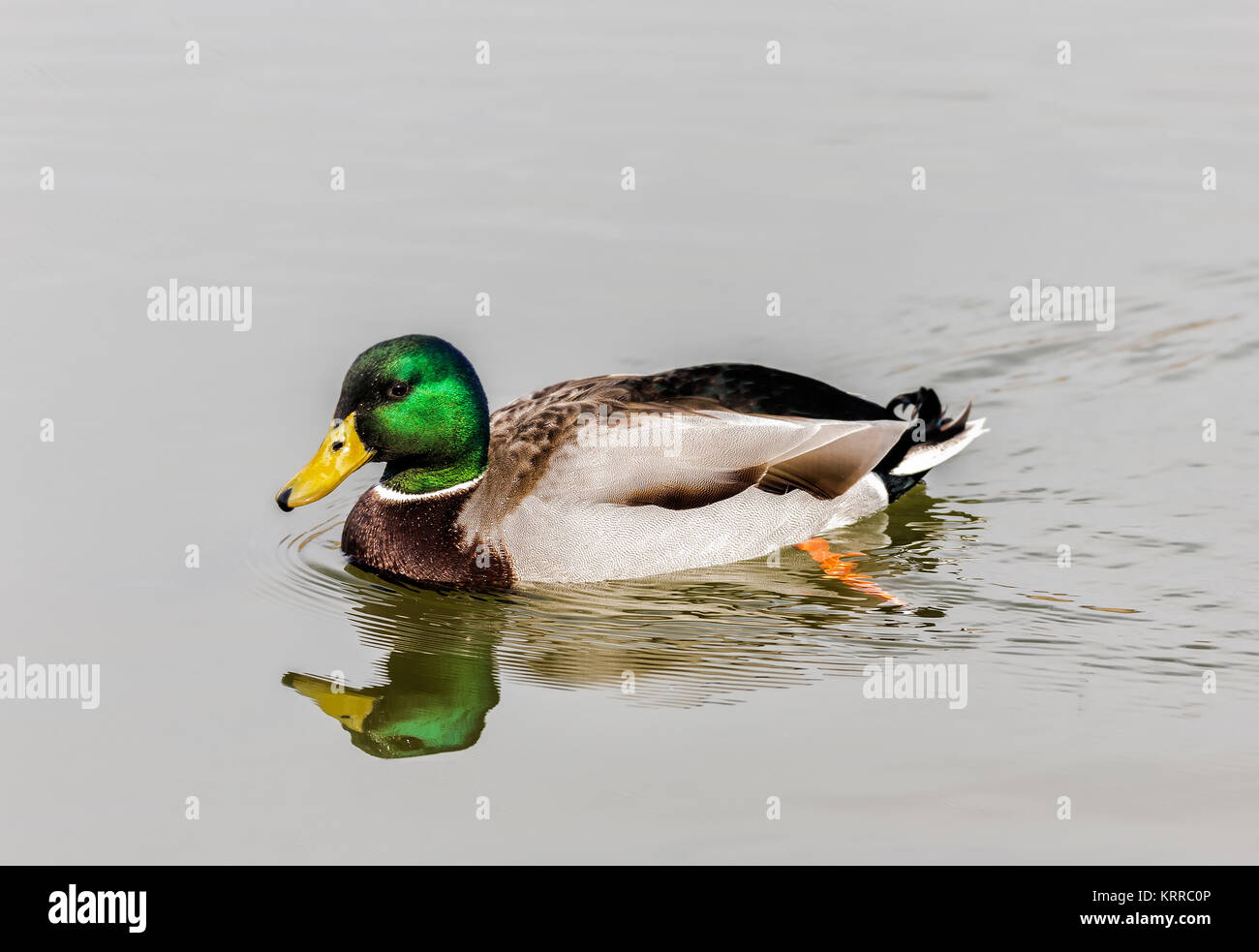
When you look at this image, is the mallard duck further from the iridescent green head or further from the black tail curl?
the black tail curl

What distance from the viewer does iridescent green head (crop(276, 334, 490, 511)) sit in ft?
Answer: 27.8

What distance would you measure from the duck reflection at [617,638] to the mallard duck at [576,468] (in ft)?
0.50

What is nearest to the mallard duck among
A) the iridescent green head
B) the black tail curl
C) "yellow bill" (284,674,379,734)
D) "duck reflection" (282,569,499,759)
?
the iridescent green head

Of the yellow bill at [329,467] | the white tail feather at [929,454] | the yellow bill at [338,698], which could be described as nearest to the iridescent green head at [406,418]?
the yellow bill at [329,467]

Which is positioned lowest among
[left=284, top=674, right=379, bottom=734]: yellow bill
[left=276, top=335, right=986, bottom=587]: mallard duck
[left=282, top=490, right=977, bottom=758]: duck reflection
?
[left=284, top=674, right=379, bottom=734]: yellow bill

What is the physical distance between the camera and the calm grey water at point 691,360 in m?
6.92

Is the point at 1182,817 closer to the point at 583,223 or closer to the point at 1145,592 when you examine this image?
the point at 1145,592

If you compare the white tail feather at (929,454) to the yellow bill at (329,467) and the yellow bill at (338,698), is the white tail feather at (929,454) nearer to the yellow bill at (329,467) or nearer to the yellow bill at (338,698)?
the yellow bill at (329,467)

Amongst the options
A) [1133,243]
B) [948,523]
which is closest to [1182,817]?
[948,523]

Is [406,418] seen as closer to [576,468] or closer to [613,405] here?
[576,468]

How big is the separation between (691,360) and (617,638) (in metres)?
3.07

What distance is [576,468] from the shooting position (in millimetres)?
8586

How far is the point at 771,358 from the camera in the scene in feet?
36.1

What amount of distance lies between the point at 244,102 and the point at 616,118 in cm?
309
